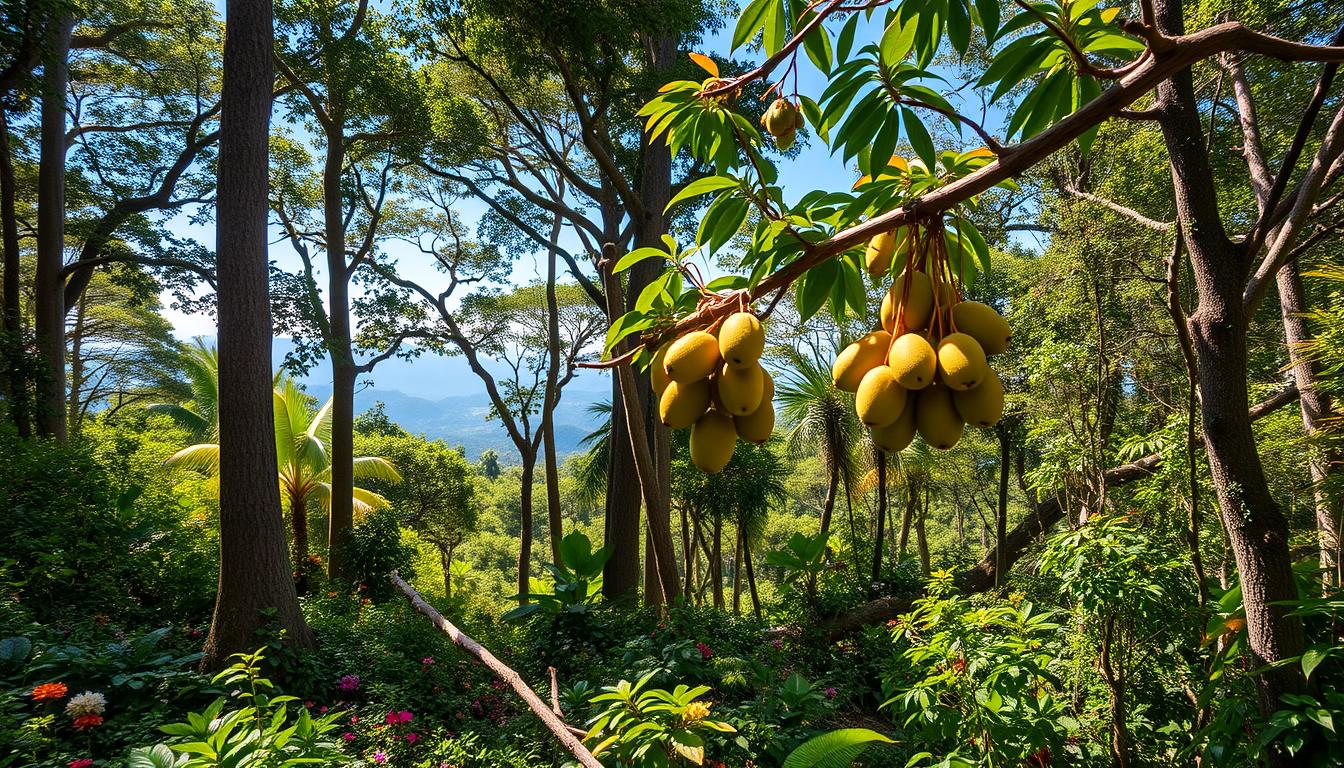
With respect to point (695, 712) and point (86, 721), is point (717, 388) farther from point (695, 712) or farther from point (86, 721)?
point (86, 721)

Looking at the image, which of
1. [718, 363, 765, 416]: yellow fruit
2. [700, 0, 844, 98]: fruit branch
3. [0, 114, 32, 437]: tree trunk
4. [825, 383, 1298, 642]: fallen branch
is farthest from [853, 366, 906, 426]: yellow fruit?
[0, 114, 32, 437]: tree trunk

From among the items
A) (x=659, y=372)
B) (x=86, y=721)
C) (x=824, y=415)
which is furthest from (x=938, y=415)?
(x=824, y=415)

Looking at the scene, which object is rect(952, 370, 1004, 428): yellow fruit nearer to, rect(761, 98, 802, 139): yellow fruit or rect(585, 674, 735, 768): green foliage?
rect(761, 98, 802, 139): yellow fruit

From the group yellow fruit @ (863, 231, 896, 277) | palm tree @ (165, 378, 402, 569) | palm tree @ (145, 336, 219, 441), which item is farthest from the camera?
palm tree @ (145, 336, 219, 441)

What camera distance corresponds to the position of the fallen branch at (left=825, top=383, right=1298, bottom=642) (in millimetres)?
4438

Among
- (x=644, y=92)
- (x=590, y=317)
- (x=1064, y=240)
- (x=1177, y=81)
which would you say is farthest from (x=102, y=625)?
(x=590, y=317)

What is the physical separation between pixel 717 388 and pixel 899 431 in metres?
0.19

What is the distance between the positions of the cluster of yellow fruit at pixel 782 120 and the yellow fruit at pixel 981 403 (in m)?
0.65

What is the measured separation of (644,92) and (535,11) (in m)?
1.24

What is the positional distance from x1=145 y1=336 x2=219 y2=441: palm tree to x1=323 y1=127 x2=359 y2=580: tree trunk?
583cm

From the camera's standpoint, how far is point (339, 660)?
425 centimetres

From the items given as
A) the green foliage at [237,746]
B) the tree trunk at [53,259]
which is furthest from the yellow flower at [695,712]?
the tree trunk at [53,259]

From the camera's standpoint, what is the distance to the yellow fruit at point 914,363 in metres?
0.52

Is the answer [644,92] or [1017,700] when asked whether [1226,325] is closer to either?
[1017,700]
